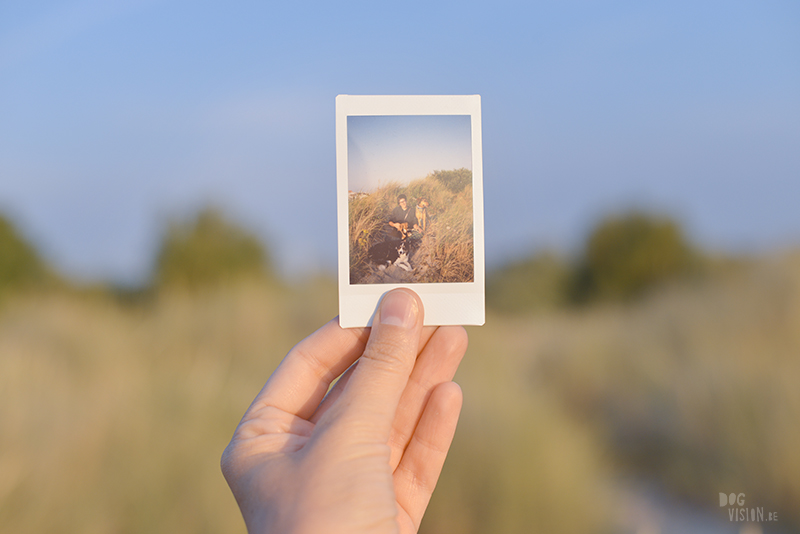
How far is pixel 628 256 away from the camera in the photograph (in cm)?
963

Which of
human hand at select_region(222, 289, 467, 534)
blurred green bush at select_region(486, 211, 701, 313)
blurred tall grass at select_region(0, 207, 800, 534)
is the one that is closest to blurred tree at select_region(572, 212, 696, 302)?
blurred green bush at select_region(486, 211, 701, 313)

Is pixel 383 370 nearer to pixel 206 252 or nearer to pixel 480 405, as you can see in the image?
pixel 480 405

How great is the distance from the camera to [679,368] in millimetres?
4301

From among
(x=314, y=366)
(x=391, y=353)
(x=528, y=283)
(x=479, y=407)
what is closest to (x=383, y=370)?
(x=391, y=353)

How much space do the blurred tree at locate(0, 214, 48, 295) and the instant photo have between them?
332 inches

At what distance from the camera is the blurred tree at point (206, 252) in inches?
291

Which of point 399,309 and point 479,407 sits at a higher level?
point 399,309

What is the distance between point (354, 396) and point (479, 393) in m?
2.62

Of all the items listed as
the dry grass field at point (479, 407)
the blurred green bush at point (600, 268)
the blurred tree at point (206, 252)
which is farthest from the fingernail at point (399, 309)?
the blurred green bush at point (600, 268)

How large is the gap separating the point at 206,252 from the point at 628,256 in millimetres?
8116

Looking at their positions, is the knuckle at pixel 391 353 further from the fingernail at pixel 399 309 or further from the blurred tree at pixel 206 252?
the blurred tree at pixel 206 252

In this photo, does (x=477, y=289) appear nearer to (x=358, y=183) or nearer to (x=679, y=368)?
(x=358, y=183)

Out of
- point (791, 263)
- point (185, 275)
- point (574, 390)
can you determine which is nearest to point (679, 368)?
point (574, 390)

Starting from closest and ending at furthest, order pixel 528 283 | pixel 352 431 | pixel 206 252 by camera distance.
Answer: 1. pixel 352 431
2. pixel 206 252
3. pixel 528 283
